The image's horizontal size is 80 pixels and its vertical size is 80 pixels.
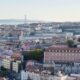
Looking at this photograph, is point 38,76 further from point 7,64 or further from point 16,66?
point 7,64

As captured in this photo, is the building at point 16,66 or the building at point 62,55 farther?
the building at point 62,55

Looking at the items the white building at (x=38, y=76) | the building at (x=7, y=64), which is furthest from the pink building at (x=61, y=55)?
the white building at (x=38, y=76)

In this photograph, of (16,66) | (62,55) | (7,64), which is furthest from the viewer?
(62,55)

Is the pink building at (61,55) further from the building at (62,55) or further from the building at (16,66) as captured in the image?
the building at (16,66)

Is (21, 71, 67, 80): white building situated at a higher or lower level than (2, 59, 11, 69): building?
higher

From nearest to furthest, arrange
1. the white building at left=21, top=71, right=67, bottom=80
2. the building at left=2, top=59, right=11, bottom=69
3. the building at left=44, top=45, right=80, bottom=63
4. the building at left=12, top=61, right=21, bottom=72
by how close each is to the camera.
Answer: the white building at left=21, top=71, right=67, bottom=80 → the building at left=12, top=61, right=21, bottom=72 → the building at left=2, top=59, right=11, bottom=69 → the building at left=44, top=45, right=80, bottom=63

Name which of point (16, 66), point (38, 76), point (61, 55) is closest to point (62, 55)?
point (61, 55)

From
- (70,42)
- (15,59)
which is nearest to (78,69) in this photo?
(15,59)

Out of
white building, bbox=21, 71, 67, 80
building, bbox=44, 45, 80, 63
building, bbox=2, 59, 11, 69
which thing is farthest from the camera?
building, bbox=44, 45, 80, 63

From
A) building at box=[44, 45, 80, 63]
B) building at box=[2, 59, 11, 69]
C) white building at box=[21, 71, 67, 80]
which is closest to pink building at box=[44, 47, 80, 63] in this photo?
building at box=[44, 45, 80, 63]

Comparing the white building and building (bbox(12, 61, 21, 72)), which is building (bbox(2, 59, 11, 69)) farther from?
the white building

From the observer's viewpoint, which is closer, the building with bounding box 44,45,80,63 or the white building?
the white building
